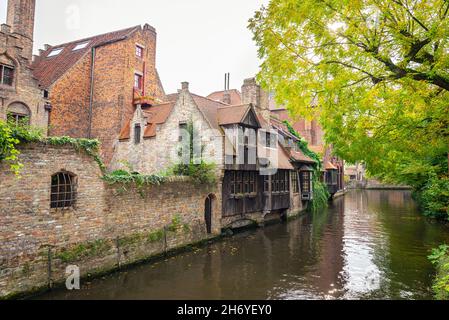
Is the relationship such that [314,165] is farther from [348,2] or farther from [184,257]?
[348,2]

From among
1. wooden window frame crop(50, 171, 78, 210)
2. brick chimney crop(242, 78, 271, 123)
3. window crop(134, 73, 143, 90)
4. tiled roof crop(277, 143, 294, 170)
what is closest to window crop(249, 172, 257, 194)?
tiled roof crop(277, 143, 294, 170)

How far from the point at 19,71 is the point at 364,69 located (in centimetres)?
1846

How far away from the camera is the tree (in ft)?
19.5

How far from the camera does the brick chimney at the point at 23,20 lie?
17922 millimetres

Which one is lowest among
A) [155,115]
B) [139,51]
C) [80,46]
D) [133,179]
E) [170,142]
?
[133,179]

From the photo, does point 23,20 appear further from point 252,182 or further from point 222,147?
point 252,182

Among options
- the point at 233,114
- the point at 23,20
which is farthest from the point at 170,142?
the point at 23,20

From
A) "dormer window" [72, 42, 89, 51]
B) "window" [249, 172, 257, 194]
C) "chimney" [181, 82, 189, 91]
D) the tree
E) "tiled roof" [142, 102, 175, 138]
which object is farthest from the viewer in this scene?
"dormer window" [72, 42, 89, 51]

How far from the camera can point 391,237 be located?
18203mm

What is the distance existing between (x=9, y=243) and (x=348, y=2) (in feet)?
33.8

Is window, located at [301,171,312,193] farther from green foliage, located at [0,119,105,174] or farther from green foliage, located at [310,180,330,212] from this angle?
green foliage, located at [0,119,105,174]

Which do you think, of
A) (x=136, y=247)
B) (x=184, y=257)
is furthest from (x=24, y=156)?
(x=184, y=257)

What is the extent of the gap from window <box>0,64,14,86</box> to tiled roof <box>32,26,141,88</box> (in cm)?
318

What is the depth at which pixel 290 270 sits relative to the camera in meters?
12.2
